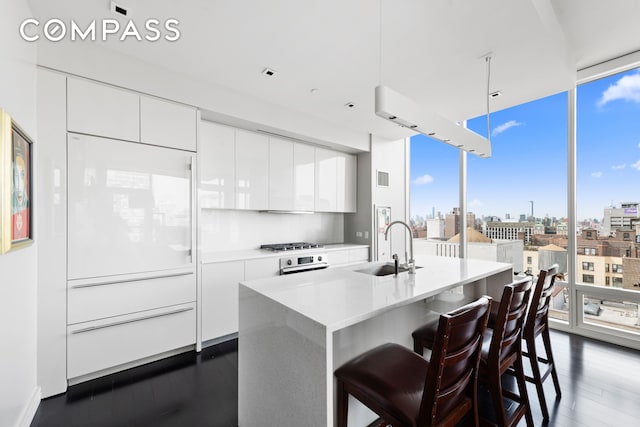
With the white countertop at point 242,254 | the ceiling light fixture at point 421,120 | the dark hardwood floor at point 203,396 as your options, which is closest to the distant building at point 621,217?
the dark hardwood floor at point 203,396

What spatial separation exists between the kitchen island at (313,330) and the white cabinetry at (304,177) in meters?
1.95

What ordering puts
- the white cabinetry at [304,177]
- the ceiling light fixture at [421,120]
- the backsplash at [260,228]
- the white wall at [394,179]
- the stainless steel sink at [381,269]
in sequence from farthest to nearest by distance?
the white wall at [394,179], the white cabinetry at [304,177], the backsplash at [260,228], the stainless steel sink at [381,269], the ceiling light fixture at [421,120]

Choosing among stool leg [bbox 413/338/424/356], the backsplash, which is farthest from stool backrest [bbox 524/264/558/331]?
the backsplash

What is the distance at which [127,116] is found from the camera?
2359mm

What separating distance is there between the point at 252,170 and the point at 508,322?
290cm

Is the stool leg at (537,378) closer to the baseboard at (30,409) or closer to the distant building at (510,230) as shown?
the distant building at (510,230)

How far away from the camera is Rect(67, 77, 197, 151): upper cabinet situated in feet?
7.05

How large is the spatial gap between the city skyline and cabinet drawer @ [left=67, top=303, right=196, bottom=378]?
3877mm

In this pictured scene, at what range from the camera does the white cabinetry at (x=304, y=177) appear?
A: 12.7 feet

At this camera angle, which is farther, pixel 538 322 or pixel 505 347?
pixel 538 322

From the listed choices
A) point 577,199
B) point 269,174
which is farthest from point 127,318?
point 577,199

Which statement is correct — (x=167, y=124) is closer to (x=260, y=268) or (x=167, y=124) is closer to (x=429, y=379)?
(x=260, y=268)

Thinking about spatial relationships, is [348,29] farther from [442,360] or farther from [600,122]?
[600,122]

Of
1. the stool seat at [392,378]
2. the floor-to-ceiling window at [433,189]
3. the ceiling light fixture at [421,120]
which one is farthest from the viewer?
the floor-to-ceiling window at [433,189]
